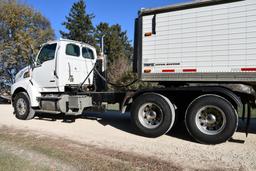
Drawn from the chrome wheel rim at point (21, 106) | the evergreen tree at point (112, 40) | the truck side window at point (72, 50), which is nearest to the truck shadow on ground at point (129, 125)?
the chrome wheel rim at point (21, 106)

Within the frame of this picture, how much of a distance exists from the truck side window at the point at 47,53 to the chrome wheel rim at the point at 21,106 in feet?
5.01

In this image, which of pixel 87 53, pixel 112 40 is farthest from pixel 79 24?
pixel 87 53

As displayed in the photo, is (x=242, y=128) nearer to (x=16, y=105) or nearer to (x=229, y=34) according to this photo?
(x=229, y=34)

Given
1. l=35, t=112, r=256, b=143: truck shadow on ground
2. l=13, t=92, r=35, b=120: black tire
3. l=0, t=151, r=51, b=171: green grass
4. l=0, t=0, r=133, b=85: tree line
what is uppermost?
l=0, t=0, r=133, b=85: tree line

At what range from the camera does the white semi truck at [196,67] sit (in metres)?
6.74

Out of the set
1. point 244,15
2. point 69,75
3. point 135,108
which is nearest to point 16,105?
point 69,75

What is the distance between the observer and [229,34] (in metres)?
6.89

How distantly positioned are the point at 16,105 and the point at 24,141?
3.94 m

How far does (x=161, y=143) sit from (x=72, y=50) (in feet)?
16.8

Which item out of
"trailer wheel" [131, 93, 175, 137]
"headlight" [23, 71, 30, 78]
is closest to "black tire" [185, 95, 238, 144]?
"trailer wheel" [131, 93, 175, 137]

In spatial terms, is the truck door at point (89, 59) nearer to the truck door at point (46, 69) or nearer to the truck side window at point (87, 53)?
the truck side window at point (87, 53)

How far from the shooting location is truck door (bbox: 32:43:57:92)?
10.3 metres

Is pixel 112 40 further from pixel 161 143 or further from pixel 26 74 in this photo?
pixel 161 143

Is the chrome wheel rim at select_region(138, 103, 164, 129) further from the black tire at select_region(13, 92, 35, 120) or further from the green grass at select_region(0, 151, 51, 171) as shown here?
the black tire at select_region(13, 92, 35, 120)
